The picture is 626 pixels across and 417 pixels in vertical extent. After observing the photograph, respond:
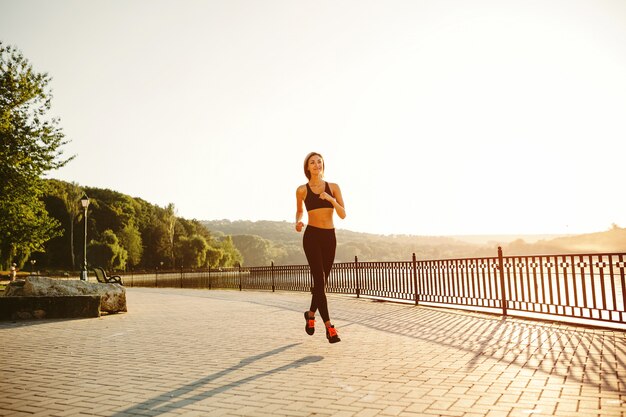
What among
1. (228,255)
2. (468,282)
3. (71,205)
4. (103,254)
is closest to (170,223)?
(228,255)

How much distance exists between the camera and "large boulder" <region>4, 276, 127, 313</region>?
10227 millimetres

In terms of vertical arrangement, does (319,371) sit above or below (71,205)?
below

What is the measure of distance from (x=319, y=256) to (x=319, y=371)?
1.72 meters

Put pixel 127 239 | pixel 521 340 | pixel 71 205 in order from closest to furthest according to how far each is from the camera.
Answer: pixel 521 340
pixel 127 239
pixel 71 205

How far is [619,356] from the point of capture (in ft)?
15.7

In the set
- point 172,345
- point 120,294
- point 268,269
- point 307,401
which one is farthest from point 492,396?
point 268,269

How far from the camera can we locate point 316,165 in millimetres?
6125

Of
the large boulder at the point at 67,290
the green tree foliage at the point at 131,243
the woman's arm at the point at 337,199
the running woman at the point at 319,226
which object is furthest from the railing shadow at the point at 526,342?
the green tree foliage at the point at 131,243

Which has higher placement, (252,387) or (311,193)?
(311,193)

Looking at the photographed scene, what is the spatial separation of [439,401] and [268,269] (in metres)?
17.3

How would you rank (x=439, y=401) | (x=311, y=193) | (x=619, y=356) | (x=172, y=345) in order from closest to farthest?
(x=439, y=401), (x=619, y=356), (x=311, y=193), (x=172, y=345)

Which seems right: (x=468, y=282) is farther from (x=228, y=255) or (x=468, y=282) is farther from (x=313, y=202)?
(x=228, y=255)

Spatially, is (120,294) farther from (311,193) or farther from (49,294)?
(311,193)

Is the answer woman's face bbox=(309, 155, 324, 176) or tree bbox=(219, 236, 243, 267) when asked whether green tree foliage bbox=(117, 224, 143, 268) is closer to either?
tree bbox=(219, 236, 243, 267)
